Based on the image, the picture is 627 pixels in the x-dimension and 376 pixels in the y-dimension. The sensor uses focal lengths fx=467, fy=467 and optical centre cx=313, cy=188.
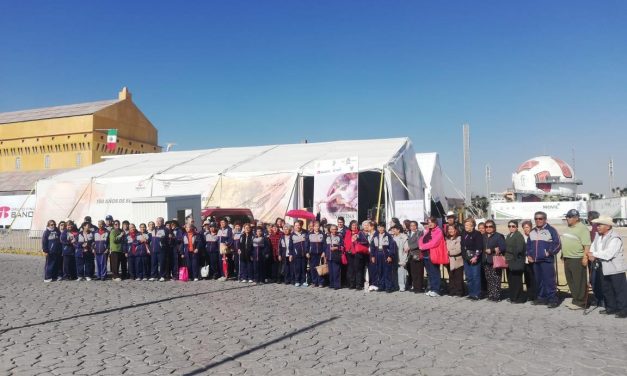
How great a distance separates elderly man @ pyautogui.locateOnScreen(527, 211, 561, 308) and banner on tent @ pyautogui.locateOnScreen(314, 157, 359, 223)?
885 centimetres

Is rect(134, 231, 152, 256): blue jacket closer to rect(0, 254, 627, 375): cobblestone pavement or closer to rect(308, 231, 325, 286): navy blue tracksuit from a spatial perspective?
rect(0, 254, 627, 375): cobblestone pavement

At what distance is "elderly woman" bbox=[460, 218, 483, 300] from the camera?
9.11m

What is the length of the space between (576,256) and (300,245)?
5.72m

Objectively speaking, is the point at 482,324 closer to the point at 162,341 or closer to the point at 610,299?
the point at 610,299

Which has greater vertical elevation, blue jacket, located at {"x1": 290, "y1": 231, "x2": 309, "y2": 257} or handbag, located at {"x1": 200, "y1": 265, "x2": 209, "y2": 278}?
blue jacket, located at {"x1": 290, "y1": 231, "x2": 309, "y2": 257}

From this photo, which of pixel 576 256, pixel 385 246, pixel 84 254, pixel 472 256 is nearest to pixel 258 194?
pixel 84 254

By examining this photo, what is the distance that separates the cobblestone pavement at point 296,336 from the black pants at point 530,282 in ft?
2.24

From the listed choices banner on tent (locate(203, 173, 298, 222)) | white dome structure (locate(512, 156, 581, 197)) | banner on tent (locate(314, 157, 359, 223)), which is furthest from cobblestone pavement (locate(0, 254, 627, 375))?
white dome structure (locate(512, 156, 581, 197))

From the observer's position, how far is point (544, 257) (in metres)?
8.32

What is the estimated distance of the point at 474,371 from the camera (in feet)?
15.8

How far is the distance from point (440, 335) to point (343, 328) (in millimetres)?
1339

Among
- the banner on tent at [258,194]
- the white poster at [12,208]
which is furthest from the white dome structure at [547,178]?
the white poster at [12,208]

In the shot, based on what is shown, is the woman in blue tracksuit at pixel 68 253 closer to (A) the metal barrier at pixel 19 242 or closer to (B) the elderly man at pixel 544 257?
(A) the metal barrier at pixel 19 242

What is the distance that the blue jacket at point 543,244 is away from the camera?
8336 mm
